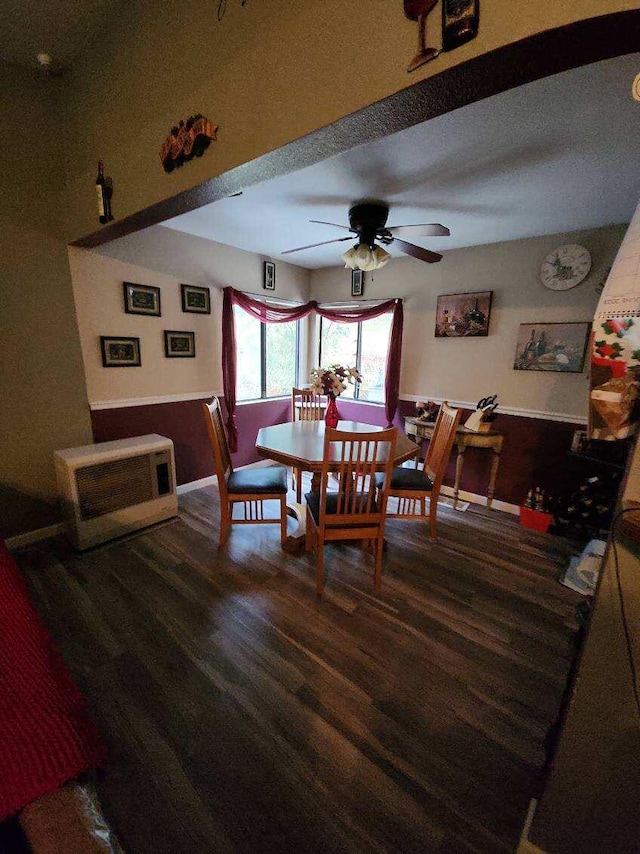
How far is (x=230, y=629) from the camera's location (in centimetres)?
172

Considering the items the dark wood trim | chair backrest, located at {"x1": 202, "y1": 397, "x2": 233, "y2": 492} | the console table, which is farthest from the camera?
the console table

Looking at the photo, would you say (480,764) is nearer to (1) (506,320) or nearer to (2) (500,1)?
(2) (500,1)

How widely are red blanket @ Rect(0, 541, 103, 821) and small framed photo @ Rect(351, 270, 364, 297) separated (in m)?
3.87

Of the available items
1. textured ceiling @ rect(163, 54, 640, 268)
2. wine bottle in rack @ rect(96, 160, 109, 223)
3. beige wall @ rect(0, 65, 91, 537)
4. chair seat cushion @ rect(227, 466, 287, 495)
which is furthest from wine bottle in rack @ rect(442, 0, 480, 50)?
beige wall @ rect(0, 65, 91, 537)

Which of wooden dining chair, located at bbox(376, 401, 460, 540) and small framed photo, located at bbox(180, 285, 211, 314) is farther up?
small framed photo, located at bbox(180, 285, 211, 314)

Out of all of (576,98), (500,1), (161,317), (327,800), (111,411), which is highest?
(576,98)

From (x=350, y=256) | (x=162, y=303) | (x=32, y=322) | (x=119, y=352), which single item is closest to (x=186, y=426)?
(x=119, y=352)

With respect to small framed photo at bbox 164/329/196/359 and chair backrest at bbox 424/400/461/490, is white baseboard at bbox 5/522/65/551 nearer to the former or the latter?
small framed photo at bbox 164/329/196/359

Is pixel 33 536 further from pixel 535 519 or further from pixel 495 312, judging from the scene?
pixel 495 312

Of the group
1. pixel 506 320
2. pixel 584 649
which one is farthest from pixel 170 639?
pixel 506 320

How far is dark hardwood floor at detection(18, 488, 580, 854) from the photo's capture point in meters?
1.06

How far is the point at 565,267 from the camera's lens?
8.82 ft

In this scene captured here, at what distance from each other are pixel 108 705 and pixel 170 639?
0.33m

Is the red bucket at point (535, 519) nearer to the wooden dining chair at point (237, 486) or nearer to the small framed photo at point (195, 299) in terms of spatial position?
the wooden dining chair at point (237, 486)
